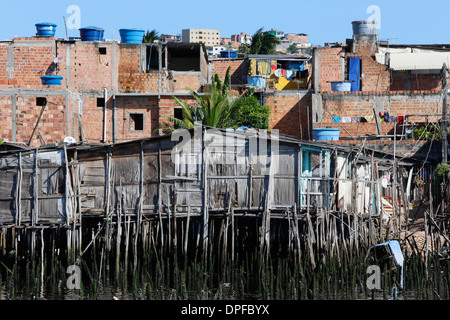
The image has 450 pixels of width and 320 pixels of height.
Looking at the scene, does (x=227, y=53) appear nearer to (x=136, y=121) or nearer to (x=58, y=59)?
(x=136, y=121)

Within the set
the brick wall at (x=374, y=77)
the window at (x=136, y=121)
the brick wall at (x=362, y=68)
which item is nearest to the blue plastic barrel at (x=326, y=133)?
the brick wall at (x=362, y=68)

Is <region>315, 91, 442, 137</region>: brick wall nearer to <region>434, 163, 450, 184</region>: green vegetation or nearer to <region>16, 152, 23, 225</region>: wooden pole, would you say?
<region>434, 163, 450, 184</region>: green vegetation

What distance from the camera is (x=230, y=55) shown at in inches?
1677

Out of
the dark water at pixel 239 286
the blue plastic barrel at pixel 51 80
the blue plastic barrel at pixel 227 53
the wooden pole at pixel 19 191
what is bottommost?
the dark water at pixel 239 286

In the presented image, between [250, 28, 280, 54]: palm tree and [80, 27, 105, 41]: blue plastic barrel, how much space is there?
15.4m

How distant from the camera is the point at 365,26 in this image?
33.5 m

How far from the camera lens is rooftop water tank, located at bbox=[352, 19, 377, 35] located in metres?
33.4

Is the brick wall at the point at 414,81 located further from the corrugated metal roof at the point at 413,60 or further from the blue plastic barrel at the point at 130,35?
the blue plastic barrel at the point at 130,35

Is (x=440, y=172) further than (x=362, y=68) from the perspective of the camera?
No

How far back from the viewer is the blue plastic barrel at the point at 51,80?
95.2 feet

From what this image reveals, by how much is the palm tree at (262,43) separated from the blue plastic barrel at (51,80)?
18630 mm

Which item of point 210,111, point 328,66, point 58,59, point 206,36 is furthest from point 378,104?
point 206,36

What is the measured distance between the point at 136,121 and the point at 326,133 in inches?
326
